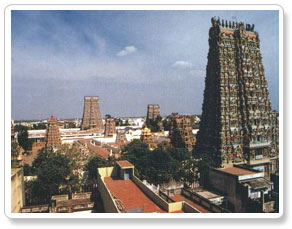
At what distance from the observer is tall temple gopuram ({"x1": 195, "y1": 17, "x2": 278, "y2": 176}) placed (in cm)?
1755

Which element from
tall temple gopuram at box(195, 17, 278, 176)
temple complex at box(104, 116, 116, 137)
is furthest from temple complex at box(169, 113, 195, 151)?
temple complex at box(104, 116, 116, 137)

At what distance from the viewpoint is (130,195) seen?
38.3 feet

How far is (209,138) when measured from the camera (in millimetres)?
18703

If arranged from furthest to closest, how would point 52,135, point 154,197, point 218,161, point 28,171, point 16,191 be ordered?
point 52,135, point 28,171, point 218,161, point 154,197, point 16,191

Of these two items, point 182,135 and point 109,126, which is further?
point 109,126

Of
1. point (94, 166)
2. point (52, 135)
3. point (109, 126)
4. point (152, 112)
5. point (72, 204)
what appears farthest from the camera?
point (152, 112)

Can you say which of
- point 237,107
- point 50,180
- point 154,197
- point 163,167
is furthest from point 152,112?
point 154,197

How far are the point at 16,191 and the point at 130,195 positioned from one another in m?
4.69

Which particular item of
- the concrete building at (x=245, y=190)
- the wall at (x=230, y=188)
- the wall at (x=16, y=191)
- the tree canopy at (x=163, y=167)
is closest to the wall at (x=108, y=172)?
the tree canopy at (x=163, y=167)

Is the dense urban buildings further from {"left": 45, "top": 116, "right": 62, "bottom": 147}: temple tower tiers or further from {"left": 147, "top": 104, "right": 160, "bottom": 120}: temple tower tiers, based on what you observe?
{"left": 147, "top": 104, "right": 160, "bottom": 120}: temple tower tiers

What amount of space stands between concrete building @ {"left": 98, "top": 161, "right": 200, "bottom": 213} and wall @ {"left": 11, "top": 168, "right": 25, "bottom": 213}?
3.52m

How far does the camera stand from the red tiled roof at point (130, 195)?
10243mm

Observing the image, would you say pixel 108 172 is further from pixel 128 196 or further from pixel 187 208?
pixel 187 208
